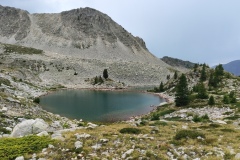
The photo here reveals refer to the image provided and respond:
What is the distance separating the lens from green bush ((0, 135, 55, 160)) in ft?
53.3

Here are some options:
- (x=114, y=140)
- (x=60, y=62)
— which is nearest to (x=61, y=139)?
(x=114, y=140)

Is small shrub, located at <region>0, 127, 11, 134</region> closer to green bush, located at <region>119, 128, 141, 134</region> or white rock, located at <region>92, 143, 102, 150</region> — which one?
green bush, located at <region>119, 128, 141, 134</region>

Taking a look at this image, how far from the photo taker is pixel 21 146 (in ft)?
55.4

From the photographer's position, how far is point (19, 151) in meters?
16.5

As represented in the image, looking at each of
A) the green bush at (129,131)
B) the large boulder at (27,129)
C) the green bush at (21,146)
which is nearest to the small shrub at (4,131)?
the large boulder at (27,129)

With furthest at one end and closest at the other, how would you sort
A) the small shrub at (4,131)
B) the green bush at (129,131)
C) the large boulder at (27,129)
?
1. the small shrub at (4,131)
2. the green bush at (129,131)
3. the large boulder at (27,129)

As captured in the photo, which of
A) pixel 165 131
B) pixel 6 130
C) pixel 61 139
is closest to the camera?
pixel 61 139

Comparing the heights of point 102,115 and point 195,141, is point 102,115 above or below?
below

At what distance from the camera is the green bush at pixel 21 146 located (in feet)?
53.3

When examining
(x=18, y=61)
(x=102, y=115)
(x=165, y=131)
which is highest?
(x=18, y=61)

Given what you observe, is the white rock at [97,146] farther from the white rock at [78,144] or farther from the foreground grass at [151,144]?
the white rock at [78,144]

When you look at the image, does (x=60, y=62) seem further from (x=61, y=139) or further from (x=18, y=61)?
(x=61, y=139)

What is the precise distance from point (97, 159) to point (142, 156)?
258 centimetres

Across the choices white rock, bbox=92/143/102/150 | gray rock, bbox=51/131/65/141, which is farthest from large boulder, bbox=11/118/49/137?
white rock, bbox=92/143/102/150
